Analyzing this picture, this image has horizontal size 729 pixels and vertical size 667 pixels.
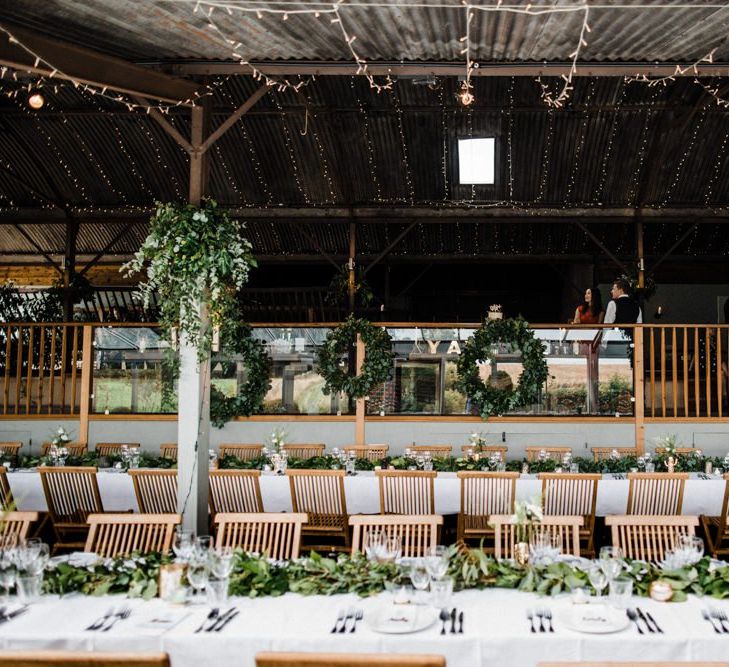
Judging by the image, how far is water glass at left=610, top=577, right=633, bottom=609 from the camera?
11.5 feet

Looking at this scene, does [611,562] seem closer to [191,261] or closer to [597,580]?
[597,580]

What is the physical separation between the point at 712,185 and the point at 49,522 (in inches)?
453

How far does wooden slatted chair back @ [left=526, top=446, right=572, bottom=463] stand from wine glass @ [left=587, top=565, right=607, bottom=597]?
5.25 meters

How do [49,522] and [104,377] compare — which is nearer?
[49,522]

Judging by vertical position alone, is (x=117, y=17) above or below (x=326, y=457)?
above

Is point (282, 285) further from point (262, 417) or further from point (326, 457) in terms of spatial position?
point (326, 457)

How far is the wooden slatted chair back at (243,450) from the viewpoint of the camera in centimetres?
985

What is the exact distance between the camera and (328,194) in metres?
13.4

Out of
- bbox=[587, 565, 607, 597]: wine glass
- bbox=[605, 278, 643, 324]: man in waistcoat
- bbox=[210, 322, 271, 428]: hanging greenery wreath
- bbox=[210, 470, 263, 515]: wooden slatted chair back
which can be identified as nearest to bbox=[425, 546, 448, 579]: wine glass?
bbox=[587, 565, 607, 597]: wine glass

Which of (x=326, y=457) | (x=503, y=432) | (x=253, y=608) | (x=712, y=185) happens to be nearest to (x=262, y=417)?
(x=326, y=457)

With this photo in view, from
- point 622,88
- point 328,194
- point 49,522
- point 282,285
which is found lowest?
point 49,522

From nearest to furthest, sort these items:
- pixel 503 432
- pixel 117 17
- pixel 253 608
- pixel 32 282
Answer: pixel 253 608
pixel 117 17
pixel 503 432
pixel 32 282

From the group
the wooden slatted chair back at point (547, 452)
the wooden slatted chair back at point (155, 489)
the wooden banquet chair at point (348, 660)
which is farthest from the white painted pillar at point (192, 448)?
the wooden banquet chair at point (348, 660)

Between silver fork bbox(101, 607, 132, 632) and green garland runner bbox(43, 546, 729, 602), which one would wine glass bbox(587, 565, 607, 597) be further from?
silver fork bbox(101, 607, 132, 632)
